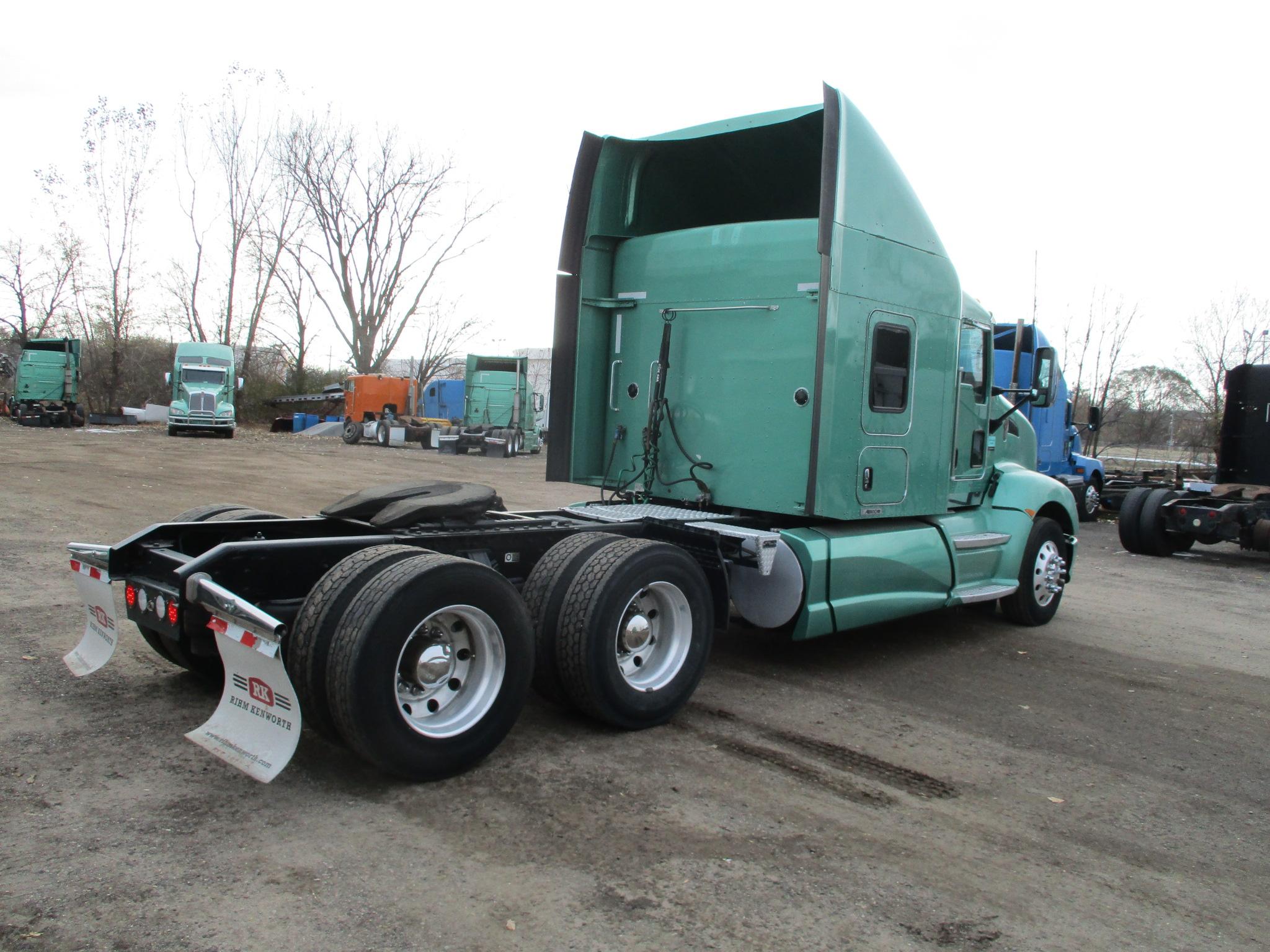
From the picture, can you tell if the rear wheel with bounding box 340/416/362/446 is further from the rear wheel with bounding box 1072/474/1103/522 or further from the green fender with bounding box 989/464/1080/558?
the green fender with bounding box 989/464/1080/558

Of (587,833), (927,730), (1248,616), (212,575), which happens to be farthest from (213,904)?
(1248,616)

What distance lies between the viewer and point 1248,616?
9312 millimetres

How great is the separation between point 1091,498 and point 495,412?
20.9 meters

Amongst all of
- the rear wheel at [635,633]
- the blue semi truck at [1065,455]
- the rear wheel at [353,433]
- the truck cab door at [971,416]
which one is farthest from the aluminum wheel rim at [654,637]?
the rear wheel at [353,433]

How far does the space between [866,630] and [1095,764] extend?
298cm

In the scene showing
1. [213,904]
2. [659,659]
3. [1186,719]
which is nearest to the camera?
[213,904]

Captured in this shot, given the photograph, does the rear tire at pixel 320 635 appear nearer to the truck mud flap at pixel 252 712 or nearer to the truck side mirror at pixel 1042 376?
the truck mud flap at pixel 252 712

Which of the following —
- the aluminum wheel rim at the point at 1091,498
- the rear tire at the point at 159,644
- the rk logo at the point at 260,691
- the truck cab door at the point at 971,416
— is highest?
the truck cab door at the point at 971,416

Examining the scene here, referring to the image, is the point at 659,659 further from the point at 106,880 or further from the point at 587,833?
the point at 106,880

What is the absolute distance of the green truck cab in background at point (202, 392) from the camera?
3216cm

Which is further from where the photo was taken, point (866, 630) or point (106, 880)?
point (866, 630)

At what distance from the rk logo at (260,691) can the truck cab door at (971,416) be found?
533 centimetres

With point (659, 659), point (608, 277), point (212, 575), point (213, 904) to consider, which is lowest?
point (213, 904)

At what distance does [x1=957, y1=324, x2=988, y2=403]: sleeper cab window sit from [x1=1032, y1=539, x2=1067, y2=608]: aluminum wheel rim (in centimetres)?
146
